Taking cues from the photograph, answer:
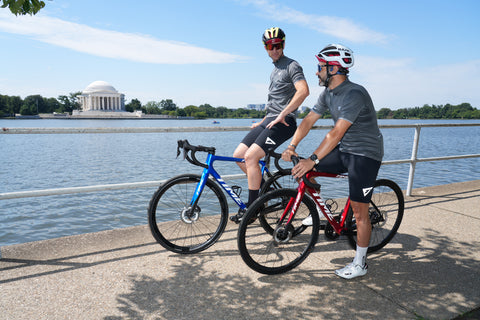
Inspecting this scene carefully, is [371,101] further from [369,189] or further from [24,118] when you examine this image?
[24,118]

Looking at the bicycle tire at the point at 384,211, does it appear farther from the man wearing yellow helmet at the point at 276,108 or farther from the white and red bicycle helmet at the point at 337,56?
the white and red bicycle helmet at the point at 337,56

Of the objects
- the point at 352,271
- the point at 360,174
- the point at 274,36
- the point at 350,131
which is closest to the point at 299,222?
the point at 352,271

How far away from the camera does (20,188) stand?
21.9 meters

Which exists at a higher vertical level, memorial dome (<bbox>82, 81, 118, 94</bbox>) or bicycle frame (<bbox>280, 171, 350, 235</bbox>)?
memorial dome (<bbox>82, 81, 118, 94</bbox>)

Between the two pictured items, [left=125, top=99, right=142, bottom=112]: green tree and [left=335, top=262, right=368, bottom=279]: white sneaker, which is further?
[left=125, top=99, right=142, bottom=112]: green tree

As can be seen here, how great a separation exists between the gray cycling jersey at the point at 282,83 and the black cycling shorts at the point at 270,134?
11 centimetres

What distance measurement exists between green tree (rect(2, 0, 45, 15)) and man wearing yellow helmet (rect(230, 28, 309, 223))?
234cm

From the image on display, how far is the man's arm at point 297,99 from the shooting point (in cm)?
369

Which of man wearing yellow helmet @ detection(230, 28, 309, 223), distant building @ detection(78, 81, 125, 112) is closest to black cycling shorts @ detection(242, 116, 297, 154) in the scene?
man wearing yellow helmet @ detection(230, 28, 309, 223)

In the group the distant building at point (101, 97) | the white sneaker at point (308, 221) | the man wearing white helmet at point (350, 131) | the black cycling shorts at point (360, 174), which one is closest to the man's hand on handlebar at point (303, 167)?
the man wearing white helmet at point (350, 131)

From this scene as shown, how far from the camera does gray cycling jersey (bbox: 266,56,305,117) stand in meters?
3.79

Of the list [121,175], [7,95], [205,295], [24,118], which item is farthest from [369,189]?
[7,95]

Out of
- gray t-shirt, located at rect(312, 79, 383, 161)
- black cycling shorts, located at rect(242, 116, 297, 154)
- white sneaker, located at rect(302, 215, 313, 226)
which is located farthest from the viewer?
black cycling shorts, located at rect(242, 116, 297, 154)

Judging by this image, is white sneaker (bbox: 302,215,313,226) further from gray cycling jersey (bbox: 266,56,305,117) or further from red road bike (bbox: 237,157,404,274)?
gray cycling jersey (bbox: 266,56,305,117)
